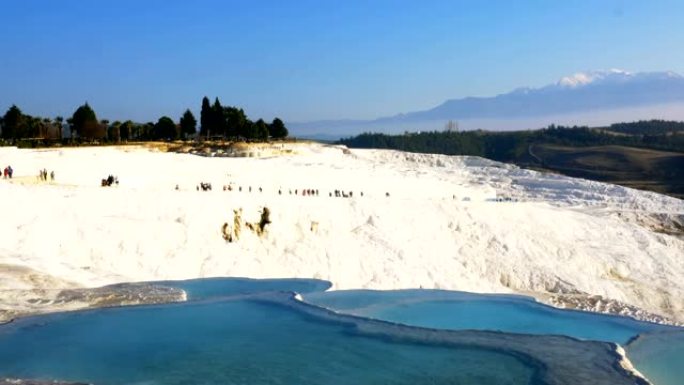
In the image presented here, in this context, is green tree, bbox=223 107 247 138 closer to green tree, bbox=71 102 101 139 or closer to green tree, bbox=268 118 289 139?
green tree, bbox=268 118 289 139

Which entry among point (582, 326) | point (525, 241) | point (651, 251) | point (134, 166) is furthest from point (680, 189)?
point (582, 326)

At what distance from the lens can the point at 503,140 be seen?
16838 cm

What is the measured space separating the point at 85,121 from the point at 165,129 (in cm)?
1252

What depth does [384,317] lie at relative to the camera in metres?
15.9

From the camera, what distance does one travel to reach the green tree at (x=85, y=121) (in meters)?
56.9

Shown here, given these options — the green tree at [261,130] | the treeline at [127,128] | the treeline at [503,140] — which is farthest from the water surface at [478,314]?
the treeline at [503,140]

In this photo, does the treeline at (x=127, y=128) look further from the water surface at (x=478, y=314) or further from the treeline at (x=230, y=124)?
the water surface at (x=478, y=314)

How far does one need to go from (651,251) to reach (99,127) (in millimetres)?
47688

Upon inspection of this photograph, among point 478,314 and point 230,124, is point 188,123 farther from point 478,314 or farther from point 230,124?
point 478,314

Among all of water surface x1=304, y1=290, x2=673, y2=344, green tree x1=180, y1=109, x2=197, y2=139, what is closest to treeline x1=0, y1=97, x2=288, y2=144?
green tree x1=180, y1=109, x2=197, y2=139

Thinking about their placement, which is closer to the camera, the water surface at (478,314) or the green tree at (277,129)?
the water surface at (478,314)

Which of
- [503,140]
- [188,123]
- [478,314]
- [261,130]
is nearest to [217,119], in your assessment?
[188,123]

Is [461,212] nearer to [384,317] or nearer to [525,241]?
[525,241]

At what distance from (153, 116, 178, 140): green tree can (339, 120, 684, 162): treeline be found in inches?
3376
